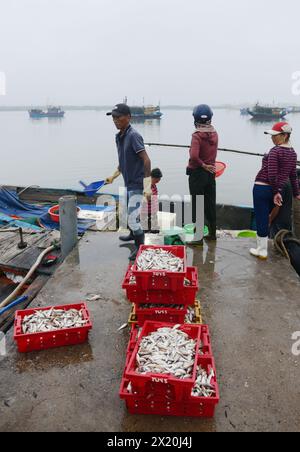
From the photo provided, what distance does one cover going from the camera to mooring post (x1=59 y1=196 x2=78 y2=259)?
20.2ft

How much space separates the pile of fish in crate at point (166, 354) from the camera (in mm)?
2760

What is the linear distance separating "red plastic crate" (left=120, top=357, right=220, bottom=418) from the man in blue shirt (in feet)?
10.5

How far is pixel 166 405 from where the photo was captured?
2.89 metres

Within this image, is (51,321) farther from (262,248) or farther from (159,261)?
(262,248)

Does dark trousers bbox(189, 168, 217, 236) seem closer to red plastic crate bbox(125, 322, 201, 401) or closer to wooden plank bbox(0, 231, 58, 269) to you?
wooden plank bbox(0, 231, 58, 269)

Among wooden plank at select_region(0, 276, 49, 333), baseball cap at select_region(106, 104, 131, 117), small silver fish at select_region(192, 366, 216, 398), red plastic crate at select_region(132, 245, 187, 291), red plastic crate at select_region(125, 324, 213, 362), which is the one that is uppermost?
baseball cap at select_region(106, 104, 131, 117)

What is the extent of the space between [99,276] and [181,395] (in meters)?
2.88

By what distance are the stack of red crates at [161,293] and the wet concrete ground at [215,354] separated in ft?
1.39

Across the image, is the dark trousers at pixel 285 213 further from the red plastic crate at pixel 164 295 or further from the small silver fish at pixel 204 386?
the small silver fish at pixel 204 386

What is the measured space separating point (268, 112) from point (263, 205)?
84383 millimetres

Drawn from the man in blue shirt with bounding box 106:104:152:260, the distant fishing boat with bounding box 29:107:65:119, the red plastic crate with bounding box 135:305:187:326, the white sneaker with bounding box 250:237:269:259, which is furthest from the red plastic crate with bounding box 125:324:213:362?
the distant fishing boat with bounding box 29:107:65:119

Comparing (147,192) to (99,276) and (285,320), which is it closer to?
(99,276)

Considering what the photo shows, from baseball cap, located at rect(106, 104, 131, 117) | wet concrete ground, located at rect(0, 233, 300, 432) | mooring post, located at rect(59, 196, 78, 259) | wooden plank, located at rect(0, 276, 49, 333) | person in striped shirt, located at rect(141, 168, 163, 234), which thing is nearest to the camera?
wet concrete ground, located at rect(0, 233, 300, 432)

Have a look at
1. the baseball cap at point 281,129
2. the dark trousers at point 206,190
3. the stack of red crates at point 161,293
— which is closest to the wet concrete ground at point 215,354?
the stack of red crates at point 161,293
